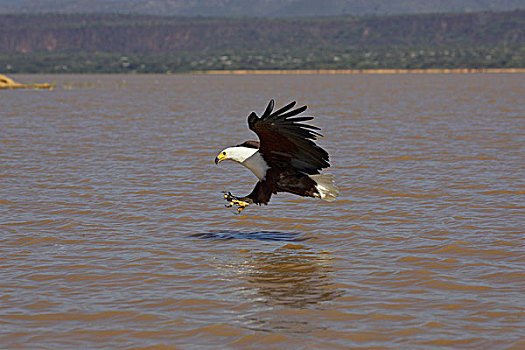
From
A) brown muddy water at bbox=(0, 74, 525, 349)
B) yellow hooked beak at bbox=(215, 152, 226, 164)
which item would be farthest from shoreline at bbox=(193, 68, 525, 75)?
yellow hooked beak at bbox=(215, 152, 226, 164)

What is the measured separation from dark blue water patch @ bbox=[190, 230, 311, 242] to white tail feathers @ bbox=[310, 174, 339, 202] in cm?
93

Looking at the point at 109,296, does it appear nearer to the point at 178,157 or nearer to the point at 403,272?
the point at 403,272

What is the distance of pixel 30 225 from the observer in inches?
505

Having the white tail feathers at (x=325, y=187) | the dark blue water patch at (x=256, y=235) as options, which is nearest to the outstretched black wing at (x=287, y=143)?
the white tail feathers at (x=325, y=187)

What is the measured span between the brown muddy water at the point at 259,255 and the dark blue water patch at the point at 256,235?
1.1 inches

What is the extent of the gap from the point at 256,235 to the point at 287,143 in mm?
1935

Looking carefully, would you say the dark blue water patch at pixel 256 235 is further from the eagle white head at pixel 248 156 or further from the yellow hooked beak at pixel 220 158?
the yellow hooked beak at pixel 220 158

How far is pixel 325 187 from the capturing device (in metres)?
11.3

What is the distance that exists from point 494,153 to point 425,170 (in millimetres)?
3440

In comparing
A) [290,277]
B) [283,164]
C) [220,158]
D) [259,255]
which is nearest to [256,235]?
[259,255]

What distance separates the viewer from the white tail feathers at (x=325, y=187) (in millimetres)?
11273

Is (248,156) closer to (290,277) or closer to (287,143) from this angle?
(287,143)

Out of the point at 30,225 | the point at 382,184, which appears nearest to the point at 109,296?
the point at 30,225

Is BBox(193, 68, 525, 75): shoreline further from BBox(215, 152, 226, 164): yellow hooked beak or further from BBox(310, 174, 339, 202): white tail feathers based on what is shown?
BBox(215, 152, 226, 164): yellow hooked beak
